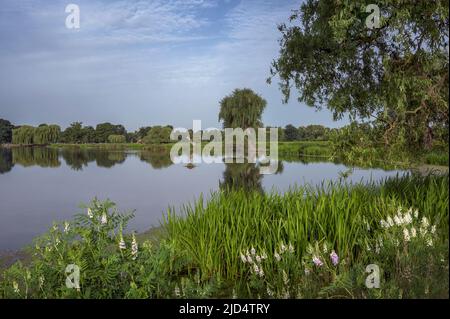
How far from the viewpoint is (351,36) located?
31.8 ft

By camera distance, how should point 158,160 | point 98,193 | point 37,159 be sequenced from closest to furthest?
1. point 98,193
2. point 158,160
3. point 37,159

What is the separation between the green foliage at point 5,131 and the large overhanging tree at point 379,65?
5264 inches

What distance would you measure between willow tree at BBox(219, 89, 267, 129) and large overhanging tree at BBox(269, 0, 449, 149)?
3953 centimetres

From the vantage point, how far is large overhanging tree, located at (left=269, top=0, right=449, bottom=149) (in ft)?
26.5

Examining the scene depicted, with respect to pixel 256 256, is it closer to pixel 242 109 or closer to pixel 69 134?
pixel 242 109

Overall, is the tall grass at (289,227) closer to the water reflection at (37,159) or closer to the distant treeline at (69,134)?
the water reflection at (37,159)

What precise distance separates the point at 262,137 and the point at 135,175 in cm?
2389

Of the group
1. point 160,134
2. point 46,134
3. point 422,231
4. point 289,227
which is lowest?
point 289,227

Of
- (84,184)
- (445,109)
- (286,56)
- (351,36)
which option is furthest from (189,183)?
(445,109)

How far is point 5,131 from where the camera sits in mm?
128750

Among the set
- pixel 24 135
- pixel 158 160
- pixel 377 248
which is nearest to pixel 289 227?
pixel 377 248

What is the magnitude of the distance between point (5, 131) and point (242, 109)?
10380 cm
